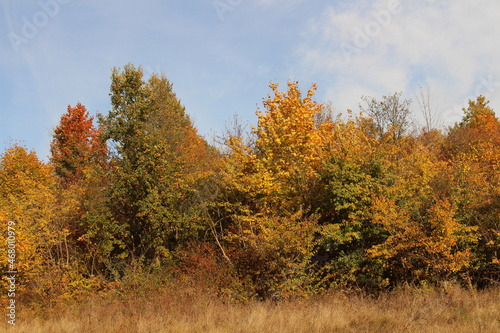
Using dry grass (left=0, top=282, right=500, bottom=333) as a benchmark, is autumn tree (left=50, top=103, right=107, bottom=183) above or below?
above

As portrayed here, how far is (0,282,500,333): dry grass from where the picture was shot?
9.19 m

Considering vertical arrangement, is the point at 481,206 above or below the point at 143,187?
below

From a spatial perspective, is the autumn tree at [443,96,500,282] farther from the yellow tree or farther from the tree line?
the yellow tree

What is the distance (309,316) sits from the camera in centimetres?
1010

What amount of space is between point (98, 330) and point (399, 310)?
7.89 m

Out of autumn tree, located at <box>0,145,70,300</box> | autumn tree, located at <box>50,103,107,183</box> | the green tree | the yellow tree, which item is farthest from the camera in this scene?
autumn tree, located at <box>50,103,107,183</box>

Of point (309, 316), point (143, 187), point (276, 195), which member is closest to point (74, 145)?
point (143, 187)

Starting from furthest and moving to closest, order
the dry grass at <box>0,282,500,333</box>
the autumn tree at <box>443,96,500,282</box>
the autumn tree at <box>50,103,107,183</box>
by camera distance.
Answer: the autumn tree at <box>50,103,107,183</box>
the autumn tree at <box>443,96,500,282</box>
the dry grass at <box>0,282,500,333</box>

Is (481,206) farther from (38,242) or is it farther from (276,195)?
(38,242)

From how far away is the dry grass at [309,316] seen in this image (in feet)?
30.1

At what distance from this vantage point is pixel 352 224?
14914mm

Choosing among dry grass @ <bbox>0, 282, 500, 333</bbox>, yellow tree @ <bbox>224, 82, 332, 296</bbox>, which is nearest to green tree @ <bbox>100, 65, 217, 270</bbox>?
yellow tree @ <bbox>224, 82, 332, 296</bbox>

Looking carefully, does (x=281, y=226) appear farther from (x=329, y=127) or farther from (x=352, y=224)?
(x=329, y=127)

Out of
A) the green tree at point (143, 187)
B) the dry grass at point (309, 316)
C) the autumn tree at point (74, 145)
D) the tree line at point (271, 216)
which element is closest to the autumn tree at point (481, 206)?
the tree line at point (271, 216)
